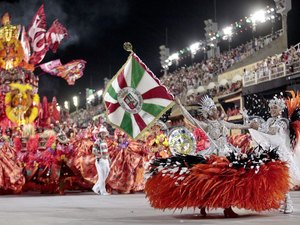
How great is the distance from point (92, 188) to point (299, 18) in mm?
19072

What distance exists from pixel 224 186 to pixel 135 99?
7.24 ft

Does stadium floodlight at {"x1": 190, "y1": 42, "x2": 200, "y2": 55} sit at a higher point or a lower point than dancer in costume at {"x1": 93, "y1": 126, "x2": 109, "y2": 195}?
higher

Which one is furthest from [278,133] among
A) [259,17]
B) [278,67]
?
[259,17]

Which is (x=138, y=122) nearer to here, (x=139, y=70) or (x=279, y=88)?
(x=139, y=70)

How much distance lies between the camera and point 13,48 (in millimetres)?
30969

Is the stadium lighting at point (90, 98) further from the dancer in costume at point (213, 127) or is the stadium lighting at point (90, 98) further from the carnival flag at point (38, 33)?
the dancer in costume at point (213, 127)

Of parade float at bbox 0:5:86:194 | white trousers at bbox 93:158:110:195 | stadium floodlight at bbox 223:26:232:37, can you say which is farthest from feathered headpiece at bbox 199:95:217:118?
stadium floodlight at bbox 223:26:232:37

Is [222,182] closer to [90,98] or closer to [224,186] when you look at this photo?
[224,186]

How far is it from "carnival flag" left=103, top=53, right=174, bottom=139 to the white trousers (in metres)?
5.36

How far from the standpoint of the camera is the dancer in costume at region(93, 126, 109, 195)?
45.3 feet

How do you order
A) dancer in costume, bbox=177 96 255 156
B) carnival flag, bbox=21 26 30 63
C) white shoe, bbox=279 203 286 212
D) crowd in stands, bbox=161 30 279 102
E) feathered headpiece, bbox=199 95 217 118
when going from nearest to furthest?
white shoe, bbox=279 203 286 212 → dancer in costume, bbox=177 96 255 156 → feathered headpiece, bbox=199 95 217 118 → carnival flag, bbox=21 26 30 63 → crowd in stands, bbox=161 30 279 102

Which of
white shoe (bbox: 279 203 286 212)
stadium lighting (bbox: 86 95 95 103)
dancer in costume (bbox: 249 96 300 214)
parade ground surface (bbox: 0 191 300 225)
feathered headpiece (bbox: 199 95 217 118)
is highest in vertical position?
stadium lighting (bbox: 86 95 95 103)

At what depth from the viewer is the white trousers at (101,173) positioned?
13.8m

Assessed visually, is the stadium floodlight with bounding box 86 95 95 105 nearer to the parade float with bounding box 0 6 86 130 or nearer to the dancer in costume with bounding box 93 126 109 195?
the parade float with bounding box 0 6 86 130
